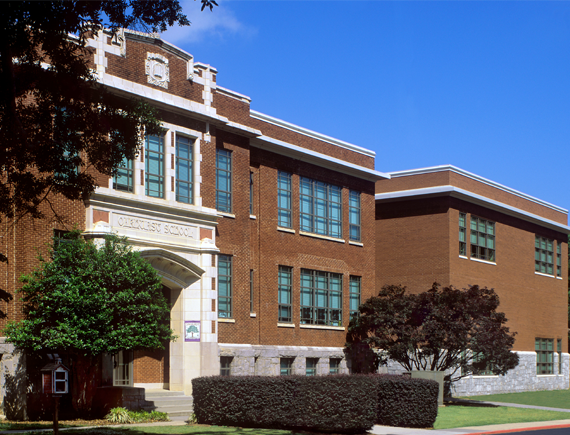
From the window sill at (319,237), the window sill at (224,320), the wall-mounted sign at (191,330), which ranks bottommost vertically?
the wall-mounted sign at (191,330)

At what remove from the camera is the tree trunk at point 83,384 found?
22689 millimetres

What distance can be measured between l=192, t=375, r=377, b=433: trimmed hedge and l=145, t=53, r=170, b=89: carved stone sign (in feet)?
34.0

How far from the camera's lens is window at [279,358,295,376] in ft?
106

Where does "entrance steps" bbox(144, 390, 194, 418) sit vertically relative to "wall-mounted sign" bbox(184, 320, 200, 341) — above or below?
below

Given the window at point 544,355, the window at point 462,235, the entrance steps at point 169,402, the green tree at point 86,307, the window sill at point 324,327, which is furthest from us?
the window at point 544,355

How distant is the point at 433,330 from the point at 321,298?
205 inches

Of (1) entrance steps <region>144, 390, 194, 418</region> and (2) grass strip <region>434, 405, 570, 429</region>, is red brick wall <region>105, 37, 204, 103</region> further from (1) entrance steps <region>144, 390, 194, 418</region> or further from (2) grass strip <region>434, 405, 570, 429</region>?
(2) grass strip <region>434, 405, 570, 429</region>

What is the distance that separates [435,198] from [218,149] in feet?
50.8

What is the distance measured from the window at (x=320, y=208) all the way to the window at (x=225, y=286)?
559cm

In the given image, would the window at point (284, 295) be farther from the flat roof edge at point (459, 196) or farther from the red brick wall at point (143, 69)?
the flat roof edge at point (459, 196)

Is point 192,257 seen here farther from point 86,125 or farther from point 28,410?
point 86,125

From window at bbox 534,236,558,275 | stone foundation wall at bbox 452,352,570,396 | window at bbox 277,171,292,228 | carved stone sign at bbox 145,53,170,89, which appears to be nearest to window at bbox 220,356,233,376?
window at bbox 277,171,292,228

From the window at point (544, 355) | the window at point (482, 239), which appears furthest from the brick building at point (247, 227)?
the window at point (544, 355)

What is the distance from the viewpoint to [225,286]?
29609 mm
